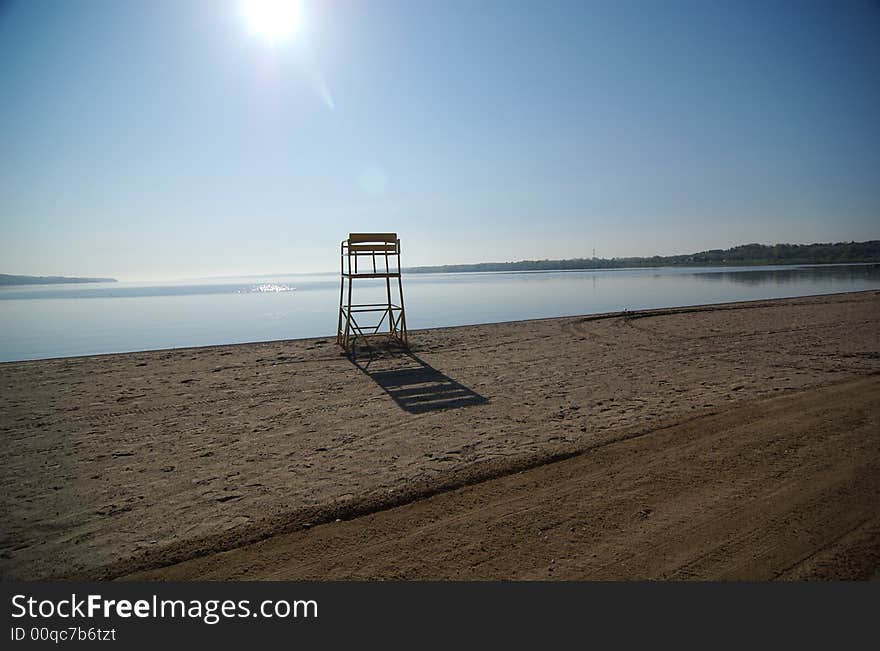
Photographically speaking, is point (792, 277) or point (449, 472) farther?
point (792, 277)

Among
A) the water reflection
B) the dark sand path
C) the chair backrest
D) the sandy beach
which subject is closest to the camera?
the dark sand path

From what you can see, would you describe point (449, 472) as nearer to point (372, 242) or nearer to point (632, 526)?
point (632, 526)

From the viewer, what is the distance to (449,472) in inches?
163

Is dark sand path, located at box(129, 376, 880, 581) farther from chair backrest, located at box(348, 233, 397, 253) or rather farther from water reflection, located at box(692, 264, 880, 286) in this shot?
water reflection, located at box(692, 264, 880, 286)

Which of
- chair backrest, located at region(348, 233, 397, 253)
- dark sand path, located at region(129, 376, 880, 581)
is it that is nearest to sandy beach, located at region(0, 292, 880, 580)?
dark sand path, located at region(129, 376, 880, 581)

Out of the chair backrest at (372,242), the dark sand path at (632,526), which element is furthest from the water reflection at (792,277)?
the dark sand path at (632,526)

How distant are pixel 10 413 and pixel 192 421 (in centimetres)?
262

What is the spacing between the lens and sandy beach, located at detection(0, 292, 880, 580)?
288 cm

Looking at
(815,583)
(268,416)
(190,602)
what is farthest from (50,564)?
(815,583)

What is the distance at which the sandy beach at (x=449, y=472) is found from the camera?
2.88m

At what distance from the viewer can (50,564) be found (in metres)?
2.95

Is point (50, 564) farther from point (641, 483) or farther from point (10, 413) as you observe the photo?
point (10, 413)

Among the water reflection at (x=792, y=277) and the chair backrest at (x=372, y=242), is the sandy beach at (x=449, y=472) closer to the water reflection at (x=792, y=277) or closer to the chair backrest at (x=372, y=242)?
the chair backrest at (x=372, y=242)

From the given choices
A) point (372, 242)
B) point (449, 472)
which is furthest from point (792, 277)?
point (449, 472)
